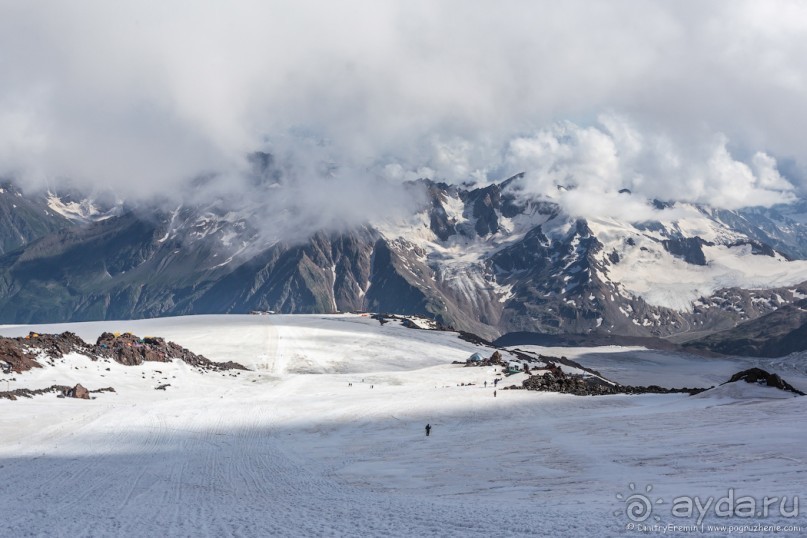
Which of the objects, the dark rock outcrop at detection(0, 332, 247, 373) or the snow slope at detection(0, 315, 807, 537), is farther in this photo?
the dark rock outcrop at detection(0, 332, 247, 373)

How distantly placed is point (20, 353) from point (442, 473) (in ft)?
174

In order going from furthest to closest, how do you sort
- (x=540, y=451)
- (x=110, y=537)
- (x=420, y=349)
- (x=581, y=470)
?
(x=420, y=349) < (x=540, y=451) < (x=581, y=470) < (x=110, y=537)

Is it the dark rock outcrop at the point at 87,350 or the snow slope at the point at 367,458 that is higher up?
the dark rock outcrop at the point at 87,350

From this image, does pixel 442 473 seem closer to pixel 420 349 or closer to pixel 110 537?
pixel 110 537

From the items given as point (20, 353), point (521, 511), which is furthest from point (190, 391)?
point (521, 511)

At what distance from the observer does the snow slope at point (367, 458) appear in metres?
23.6

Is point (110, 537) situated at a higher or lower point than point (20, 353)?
lower

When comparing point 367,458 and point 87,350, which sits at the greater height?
point 87,350

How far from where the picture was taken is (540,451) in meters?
38.0

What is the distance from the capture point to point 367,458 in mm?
39219

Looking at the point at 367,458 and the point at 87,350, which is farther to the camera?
the point at 87,350

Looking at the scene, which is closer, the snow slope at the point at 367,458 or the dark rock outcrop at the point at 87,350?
the snow slope at the point at 367,458

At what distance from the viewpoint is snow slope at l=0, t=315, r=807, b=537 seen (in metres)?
23.6

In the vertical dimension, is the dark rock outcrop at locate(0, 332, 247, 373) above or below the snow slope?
above
